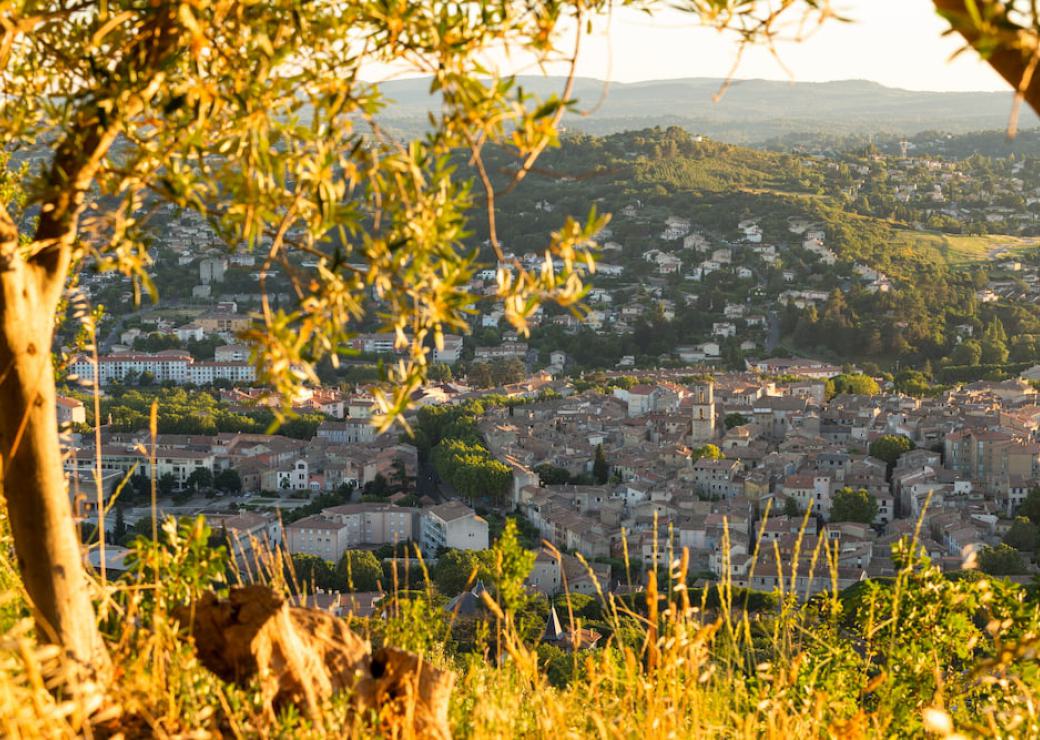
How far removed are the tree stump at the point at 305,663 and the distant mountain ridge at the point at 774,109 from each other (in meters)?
76.7

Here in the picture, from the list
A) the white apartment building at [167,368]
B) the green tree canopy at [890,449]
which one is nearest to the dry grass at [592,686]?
the green tree canopy at [890,449]

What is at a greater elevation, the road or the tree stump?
the tree stump

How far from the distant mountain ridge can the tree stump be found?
252ft

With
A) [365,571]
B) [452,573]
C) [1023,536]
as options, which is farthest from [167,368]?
[1023,536]

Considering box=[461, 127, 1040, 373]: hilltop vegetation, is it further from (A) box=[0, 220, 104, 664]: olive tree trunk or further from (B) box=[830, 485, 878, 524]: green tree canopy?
(A) box=[0, 220, 104, 664]: olive tree trunk

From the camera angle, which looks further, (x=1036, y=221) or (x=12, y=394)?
(x=1036, y=221)

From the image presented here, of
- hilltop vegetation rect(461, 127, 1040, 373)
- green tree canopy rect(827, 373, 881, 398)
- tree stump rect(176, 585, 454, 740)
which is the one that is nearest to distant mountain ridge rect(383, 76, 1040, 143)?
hilltop vegetation rect(461, 127, 1040, 373)

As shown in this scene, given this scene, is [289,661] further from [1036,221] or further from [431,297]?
[1036,221]

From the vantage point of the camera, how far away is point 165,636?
171cm

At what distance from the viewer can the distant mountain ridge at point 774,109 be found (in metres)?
89.8

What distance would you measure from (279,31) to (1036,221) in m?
50.8

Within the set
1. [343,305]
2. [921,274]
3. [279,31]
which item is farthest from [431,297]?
[921,274]

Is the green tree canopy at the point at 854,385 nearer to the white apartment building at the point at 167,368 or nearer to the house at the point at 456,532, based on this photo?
the white apartment building at the point at 167,368

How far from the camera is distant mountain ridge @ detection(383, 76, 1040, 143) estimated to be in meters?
89.8
